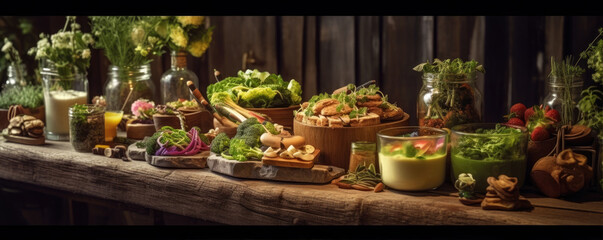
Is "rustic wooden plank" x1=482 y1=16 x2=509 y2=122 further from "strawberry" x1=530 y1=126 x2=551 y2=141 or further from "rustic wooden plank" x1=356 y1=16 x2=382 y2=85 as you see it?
"strawberry" x1=530 y1=126 x2=551 y2=141

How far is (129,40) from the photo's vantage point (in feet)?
13.6

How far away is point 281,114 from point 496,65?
81.9 inches

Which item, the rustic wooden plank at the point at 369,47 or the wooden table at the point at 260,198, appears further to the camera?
the rustic wooden plank at the point at 369,47

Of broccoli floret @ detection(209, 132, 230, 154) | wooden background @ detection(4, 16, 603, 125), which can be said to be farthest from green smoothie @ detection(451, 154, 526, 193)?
wooden background @ detection(4, 16, 603, 125)

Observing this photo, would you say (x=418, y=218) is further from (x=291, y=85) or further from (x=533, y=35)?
(x=533, y=35)

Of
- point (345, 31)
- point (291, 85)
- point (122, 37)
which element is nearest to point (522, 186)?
point (291, 85)

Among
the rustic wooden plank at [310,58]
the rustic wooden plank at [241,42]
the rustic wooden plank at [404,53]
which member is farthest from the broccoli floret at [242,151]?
the rustic wooden plank at [241,42]

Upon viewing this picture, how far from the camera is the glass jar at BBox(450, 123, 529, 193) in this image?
257 cm

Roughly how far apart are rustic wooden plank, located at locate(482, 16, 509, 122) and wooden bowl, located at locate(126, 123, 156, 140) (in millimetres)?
2478

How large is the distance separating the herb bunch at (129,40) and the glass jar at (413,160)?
1.94m

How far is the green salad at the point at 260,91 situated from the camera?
138 inches

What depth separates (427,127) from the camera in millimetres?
2799

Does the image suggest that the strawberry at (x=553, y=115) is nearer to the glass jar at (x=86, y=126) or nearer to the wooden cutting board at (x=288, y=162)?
the wooden cutting board at (x=288, y=162)

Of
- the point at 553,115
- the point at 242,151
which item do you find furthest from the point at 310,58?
the point at 553,115
